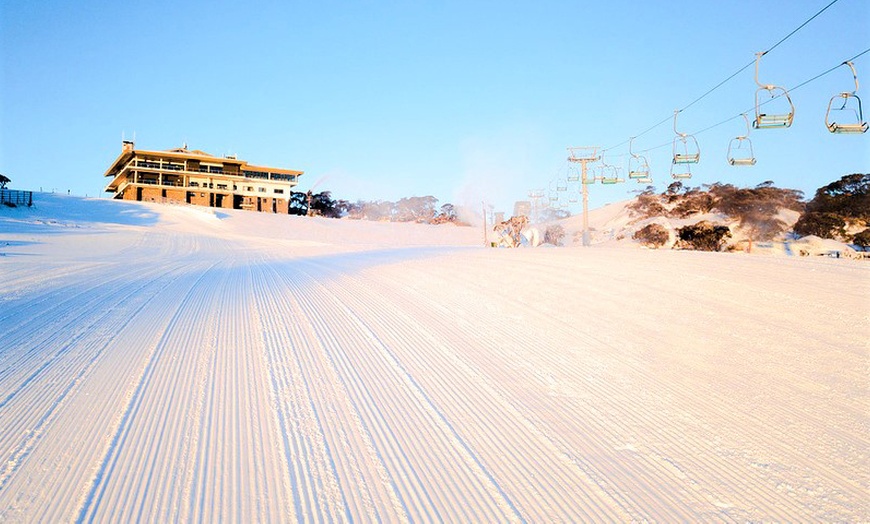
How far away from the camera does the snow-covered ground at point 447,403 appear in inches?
140

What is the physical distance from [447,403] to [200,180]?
289ft

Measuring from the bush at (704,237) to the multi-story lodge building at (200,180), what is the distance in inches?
2640

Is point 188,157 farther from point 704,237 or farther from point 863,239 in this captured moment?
point 863,239

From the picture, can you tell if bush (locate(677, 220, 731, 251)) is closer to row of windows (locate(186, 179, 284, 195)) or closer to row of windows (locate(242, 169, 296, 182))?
row of windows (locate(186, 179, 284, 195))

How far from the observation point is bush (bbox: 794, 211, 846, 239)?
34906 millimetres

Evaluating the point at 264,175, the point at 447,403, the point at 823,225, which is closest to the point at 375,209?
the point at 264,175

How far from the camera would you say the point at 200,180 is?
84.6m

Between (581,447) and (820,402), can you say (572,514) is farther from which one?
(820,402)

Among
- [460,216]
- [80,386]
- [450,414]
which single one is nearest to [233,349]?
[80,386]

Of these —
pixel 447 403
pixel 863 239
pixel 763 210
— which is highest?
pixel 763 210

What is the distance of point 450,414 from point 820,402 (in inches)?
139

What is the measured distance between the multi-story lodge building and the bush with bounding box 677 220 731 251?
6706cm

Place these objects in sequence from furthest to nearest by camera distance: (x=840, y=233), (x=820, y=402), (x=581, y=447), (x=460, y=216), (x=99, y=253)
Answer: (x=460, y=216) → (x=840, y=233) → (x=99, y=253) → (x=820, y=402) → (x=581, y=447)

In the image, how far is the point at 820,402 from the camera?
5.32 metres
